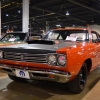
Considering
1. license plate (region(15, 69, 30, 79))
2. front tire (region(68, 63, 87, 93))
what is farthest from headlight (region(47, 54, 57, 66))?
front tire (region(68, 63, 87, 93))

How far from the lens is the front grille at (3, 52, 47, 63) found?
2784 mm

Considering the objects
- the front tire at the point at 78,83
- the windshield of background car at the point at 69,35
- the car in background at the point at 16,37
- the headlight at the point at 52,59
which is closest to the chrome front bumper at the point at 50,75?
the headlight at the point at 52,59

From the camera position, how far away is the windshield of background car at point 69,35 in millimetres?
4082

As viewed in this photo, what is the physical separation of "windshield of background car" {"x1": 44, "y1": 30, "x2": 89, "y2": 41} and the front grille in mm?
1557

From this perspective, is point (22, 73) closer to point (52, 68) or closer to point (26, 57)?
point (26, 57)

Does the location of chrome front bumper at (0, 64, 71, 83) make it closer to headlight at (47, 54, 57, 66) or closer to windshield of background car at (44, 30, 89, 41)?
headlight at (47, 54, 57, 66)

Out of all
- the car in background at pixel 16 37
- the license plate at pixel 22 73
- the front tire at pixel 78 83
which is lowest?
the front tire at pixel 78 83

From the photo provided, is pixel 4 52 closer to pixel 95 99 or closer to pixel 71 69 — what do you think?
pixel 71 69

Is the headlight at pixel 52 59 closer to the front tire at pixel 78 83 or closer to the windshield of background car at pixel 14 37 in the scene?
the front tire at pixel 78 83

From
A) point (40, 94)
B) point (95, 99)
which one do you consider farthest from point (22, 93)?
point (95, 99)

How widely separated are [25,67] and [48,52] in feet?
1.84

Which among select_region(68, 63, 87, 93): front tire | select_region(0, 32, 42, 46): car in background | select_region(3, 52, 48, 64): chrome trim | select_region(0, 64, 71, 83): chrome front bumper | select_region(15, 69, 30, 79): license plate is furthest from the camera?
select_region(0, 32, 42, 46): car in background

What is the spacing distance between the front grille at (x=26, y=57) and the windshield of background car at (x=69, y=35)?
1557 millimetres

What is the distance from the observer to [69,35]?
4.30 metres
